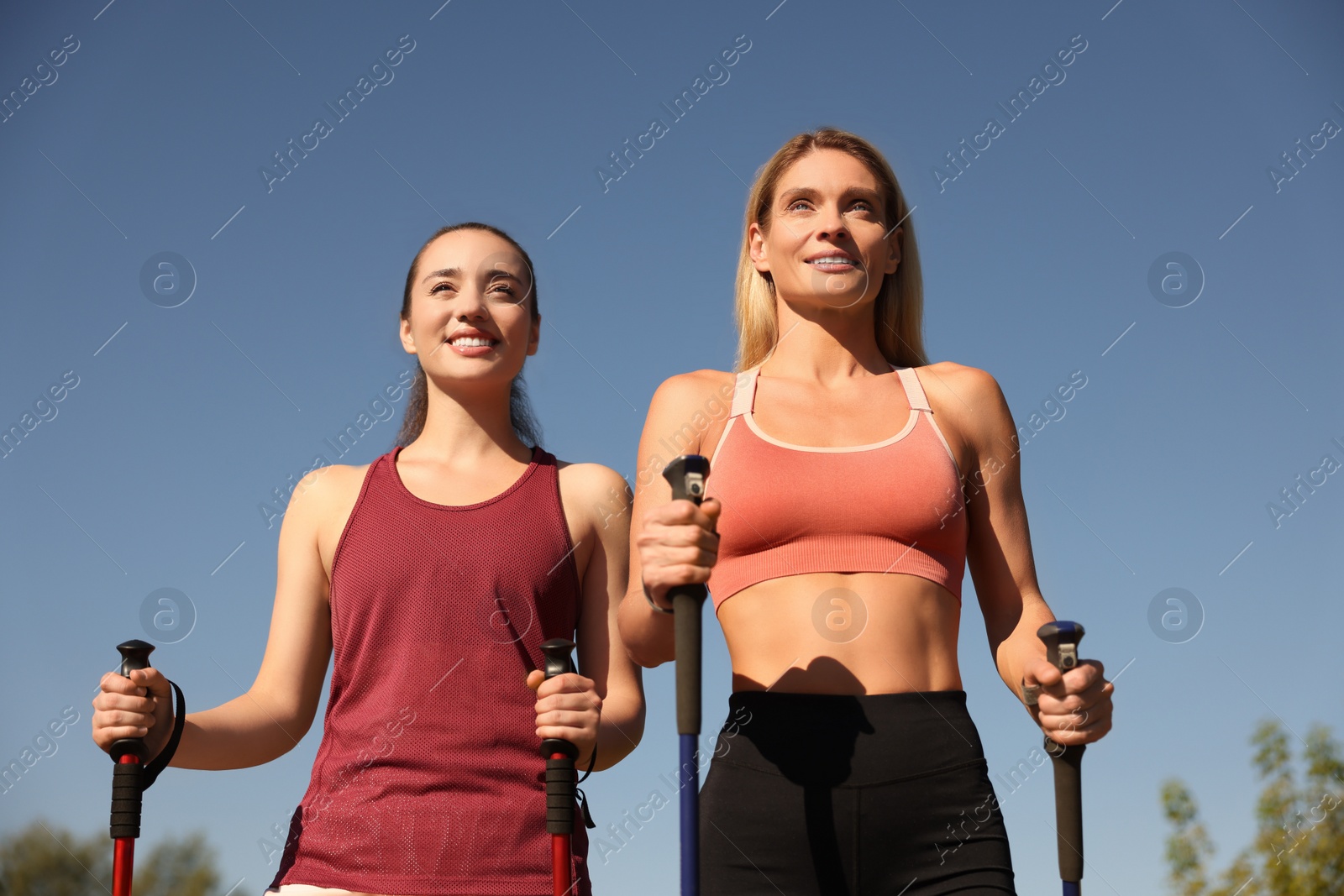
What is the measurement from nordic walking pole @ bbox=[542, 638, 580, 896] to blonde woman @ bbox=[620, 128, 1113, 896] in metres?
0.23

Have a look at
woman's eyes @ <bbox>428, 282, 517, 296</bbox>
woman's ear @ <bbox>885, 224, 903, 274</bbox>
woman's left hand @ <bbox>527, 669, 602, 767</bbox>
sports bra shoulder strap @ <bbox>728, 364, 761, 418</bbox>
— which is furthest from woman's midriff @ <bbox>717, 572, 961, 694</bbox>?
woman's eyes @ <bbox>428, 282, 517, 296</bbox>

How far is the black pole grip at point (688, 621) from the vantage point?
293cm

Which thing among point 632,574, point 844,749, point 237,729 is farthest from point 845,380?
point 237,729

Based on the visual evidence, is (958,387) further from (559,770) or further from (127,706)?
(127,706)

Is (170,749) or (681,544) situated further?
(170,749)

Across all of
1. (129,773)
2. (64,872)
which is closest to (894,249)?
(129,773)

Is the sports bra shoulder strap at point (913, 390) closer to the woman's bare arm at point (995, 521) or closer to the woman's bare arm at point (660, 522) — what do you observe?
the woman's bare arm at point (995, 521)

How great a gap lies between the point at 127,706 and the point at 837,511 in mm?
2087

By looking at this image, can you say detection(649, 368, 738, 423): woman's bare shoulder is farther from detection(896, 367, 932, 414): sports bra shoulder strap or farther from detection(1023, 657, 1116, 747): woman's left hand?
detection(1023, 657, 1116, 747): woman's left hand

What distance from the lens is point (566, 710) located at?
3295 mm

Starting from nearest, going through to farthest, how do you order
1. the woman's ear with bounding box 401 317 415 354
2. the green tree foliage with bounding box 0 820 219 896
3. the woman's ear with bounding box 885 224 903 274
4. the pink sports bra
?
the pink sports bra → the woman's ear with bounding box 885 224 903 274 → the woman's ear with bounding box 401 317 415 354 → the green tree foliage with bounding box 0 820 219 896

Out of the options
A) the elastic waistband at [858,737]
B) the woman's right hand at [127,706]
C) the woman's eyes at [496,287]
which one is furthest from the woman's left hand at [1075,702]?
the woman's right hand at [127,706]

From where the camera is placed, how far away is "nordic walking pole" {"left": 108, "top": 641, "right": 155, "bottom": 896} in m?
3.40

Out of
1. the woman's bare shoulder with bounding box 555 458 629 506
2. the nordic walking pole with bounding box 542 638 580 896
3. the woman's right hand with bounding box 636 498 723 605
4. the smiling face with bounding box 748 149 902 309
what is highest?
the smiling face with bounding box 748 149 902 309
